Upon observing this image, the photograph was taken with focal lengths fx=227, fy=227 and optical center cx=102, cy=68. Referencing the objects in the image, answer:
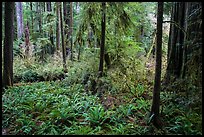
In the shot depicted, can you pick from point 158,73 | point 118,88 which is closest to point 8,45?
point 118,88

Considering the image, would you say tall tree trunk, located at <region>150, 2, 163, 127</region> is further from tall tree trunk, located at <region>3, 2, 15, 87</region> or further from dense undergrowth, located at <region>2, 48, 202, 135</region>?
tall tree trunk, located at <region>3, 2, 15, 87</region>

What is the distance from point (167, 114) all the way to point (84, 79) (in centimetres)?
466

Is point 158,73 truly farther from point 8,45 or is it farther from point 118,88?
point 8,45

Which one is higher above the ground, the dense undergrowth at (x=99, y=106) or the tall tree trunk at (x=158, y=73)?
the tall tree trunk at (x=158, y=73)

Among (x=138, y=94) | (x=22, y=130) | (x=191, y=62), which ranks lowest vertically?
(x=22, y=130)

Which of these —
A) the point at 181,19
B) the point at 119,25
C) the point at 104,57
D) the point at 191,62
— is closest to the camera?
the point at 191,62

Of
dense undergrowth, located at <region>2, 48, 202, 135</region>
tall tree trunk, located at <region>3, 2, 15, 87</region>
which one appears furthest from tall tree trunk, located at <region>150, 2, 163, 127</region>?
tall tree trunk, located at <region>3, 2, 15, 87</region>

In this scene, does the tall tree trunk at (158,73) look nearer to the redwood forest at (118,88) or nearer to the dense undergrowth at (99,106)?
the redwood forest at (118,88)

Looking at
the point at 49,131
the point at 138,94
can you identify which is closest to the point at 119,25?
the point at 138,94

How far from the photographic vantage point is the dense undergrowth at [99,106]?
558cm

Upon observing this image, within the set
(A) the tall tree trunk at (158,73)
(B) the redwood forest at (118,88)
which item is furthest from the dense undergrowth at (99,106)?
(A) the tall tree trunk at (158,73)

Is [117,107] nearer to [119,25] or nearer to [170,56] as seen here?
[170,56]

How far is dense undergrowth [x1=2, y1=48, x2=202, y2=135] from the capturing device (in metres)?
5.58

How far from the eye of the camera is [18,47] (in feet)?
53.6
